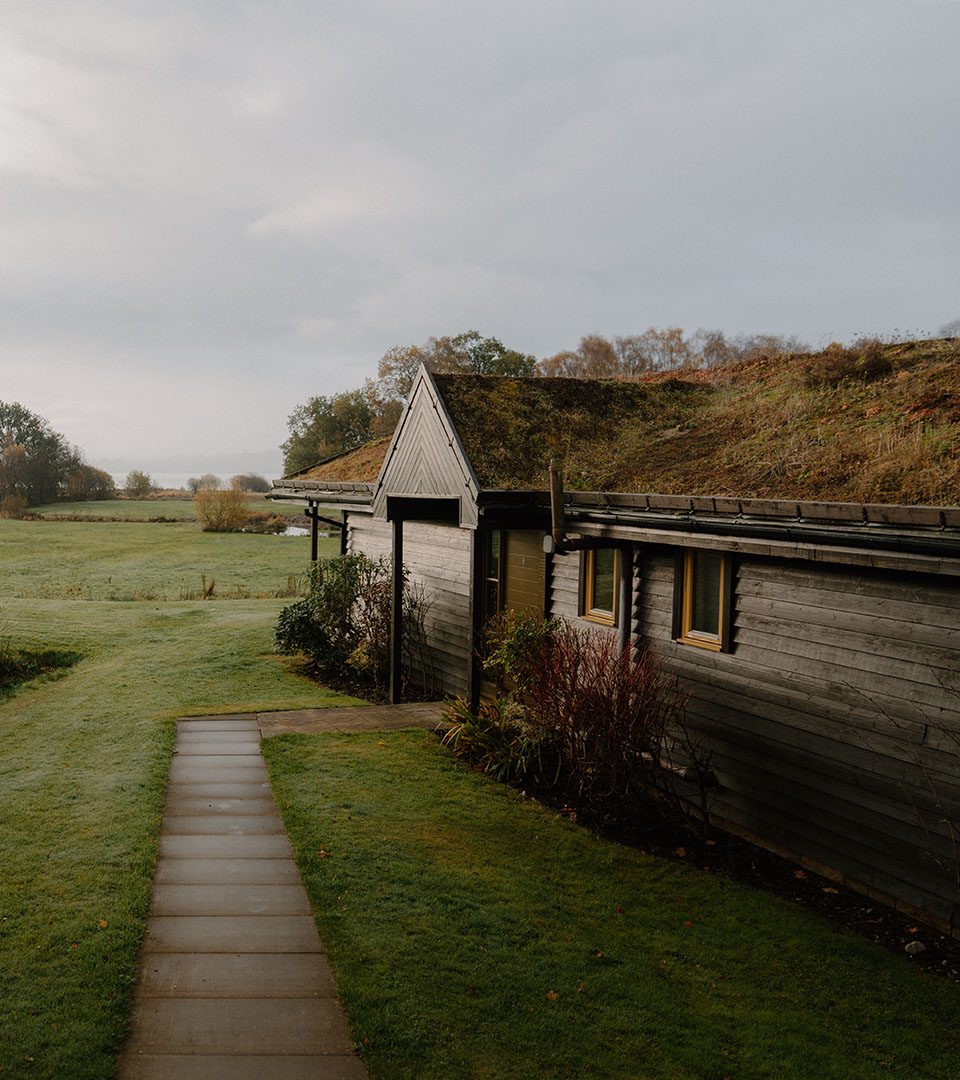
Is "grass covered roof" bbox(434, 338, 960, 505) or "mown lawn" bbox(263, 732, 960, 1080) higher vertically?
"grass covered roof" bbox(434, 338, 960, 505)

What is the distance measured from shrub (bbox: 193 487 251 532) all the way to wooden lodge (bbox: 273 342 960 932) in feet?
104

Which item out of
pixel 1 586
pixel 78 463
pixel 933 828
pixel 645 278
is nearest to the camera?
pixel 933 828

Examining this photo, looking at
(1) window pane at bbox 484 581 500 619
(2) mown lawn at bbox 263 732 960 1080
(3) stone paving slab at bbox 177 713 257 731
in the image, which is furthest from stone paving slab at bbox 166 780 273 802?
(1) window pane at bbox 484 581 500 619

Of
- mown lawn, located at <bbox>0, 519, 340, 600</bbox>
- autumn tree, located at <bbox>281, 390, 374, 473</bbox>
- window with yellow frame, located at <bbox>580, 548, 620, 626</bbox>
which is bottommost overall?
mown lawn, located at <bbox>0, 519, 340, 600</bbox>

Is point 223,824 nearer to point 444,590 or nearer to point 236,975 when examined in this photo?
point 236,975

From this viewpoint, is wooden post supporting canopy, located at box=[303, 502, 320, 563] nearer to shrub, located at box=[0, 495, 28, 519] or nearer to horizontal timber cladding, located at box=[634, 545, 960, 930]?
horizontal timber cladding, located at box=[634, 545, 960, 930]

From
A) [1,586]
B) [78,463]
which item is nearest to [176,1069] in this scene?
[1,586]

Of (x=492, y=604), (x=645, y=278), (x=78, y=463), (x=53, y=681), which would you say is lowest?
(x=53, y=681)

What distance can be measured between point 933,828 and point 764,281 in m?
38.1

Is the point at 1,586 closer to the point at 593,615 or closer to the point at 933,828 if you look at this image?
the point at 593,615

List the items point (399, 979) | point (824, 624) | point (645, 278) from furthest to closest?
point (645, 278) < point (824, 624) < point (399, 979)

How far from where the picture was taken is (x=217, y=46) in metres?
12.7

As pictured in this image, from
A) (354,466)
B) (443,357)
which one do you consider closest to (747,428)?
(354,466)

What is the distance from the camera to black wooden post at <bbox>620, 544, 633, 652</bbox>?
8.30m
